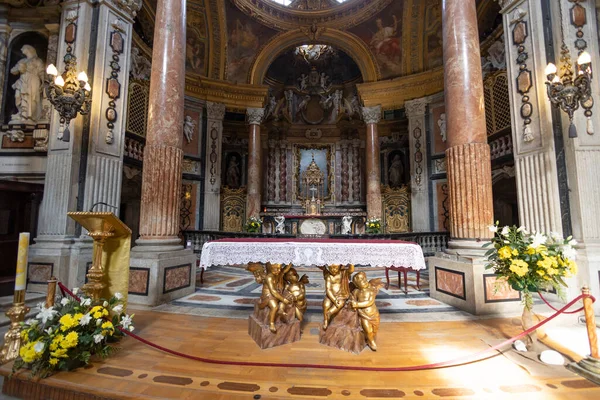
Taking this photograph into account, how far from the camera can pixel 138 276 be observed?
484 cm

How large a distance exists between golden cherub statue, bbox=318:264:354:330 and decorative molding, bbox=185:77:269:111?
11367 mm

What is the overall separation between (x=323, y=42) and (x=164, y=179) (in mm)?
12207

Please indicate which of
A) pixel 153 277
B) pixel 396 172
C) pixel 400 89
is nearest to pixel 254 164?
pixel 396 172

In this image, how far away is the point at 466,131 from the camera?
498 cm

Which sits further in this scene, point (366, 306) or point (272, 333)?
point (272, 333)

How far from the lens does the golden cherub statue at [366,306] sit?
3.09 m

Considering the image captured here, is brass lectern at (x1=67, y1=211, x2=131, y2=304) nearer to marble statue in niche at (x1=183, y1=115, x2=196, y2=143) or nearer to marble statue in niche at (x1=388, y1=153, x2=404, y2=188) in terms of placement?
marble statue in niche at (x1=183, y1=115, x2=196, y2=143)

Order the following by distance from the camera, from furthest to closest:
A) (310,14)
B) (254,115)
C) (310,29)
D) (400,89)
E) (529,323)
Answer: (310,29) → (310,14) → (254,115) → (400,89) → (529,323)

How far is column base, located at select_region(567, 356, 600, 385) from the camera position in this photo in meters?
2.50

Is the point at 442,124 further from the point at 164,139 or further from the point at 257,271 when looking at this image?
the point at 257,271

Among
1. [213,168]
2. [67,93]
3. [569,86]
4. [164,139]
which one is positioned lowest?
[164,139]

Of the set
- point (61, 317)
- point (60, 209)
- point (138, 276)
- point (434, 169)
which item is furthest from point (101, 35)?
point (434, 169)

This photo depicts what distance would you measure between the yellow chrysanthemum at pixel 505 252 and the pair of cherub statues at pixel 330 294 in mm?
1416

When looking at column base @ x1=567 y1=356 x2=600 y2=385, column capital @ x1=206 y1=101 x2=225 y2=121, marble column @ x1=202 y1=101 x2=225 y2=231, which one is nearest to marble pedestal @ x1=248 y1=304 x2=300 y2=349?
column base @ x1=567 y1=356 x2=600 y2=385
